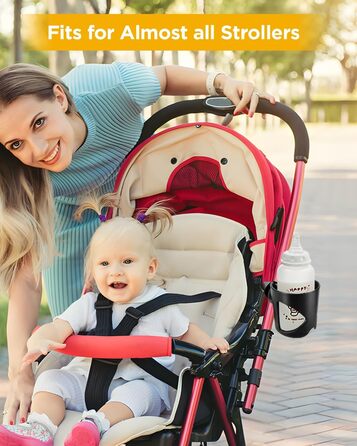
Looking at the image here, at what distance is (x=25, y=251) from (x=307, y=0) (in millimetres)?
37464

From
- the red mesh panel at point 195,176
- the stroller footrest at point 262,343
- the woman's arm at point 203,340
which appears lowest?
the stroller footrest at point 262,343

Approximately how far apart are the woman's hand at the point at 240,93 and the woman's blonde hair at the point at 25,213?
0.67 meters

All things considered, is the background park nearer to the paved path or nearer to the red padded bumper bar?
the paved path

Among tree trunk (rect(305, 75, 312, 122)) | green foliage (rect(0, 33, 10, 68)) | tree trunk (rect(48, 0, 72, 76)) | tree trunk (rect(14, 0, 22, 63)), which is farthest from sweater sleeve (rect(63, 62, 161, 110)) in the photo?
tree trunk (rect(305, 75, 312, 122))

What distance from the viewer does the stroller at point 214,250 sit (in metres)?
3.12

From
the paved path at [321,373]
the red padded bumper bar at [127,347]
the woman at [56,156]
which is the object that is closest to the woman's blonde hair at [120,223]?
→ the woman at [56,156]

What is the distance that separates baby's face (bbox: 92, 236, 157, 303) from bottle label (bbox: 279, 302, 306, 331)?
518 millimetres

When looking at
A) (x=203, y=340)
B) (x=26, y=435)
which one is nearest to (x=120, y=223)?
(x=203, y=340)

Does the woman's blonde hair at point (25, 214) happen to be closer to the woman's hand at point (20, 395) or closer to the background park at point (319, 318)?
the woman's hand at point (20, 395)

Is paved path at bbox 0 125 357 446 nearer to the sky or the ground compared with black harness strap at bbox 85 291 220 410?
nearer to the ground

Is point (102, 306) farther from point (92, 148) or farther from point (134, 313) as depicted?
point (92, 148)

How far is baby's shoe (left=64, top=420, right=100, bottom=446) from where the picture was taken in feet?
9.34

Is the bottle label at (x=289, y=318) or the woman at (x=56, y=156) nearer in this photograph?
the woman at (x=56, y=156)

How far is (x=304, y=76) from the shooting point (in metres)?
47.7
